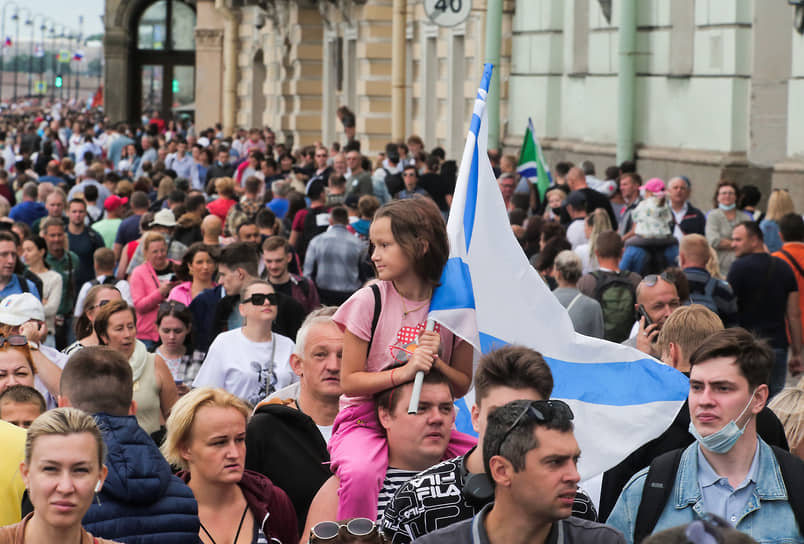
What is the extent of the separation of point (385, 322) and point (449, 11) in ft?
41.1

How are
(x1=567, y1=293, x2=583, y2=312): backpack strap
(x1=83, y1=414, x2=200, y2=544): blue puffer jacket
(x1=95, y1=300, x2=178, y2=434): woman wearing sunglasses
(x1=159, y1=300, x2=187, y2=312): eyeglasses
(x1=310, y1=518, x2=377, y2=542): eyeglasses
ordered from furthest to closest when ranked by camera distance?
(x1=567, y1=293, x2=583, y2=312): backpack strap → (x1=159, y1=300, x2=187, y2=312): eyeglasses → (x1=95, y1=300, x2=178, y2=434): woman wearing sunglasses → (x1=83, y1=414, x2=200, y2=544): blue puffer jacket → (x1=310, y1=518, x2=377, y2=542): eyeglasses

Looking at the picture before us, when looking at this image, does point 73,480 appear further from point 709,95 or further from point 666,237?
point 709,95

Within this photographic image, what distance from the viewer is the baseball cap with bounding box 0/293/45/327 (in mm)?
7941

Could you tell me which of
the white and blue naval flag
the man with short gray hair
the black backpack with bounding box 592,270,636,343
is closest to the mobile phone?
the black backpack with bounding box 592,270,636,343

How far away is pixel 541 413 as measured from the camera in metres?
3.99

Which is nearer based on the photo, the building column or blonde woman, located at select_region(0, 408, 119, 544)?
blonde woman, located at select_region(0, 408, 119, 544)

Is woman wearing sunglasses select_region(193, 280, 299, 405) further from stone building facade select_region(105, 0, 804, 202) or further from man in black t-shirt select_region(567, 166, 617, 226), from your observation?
stone building facade select_region(105, 0, 804, 202)

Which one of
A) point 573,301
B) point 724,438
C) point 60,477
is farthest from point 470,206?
point 573,301

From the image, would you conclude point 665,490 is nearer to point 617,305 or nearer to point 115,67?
point 617,305

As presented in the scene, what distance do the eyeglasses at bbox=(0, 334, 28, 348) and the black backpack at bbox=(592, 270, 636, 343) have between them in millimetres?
3952

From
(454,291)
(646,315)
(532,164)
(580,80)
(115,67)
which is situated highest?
(115,67)

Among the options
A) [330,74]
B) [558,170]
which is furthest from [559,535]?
[330,74]

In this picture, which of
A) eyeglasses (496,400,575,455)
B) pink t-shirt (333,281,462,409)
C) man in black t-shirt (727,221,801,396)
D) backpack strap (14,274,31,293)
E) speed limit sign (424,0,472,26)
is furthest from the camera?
speed limit sign (424,0,472,26)

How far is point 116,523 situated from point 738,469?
6.62 feet
